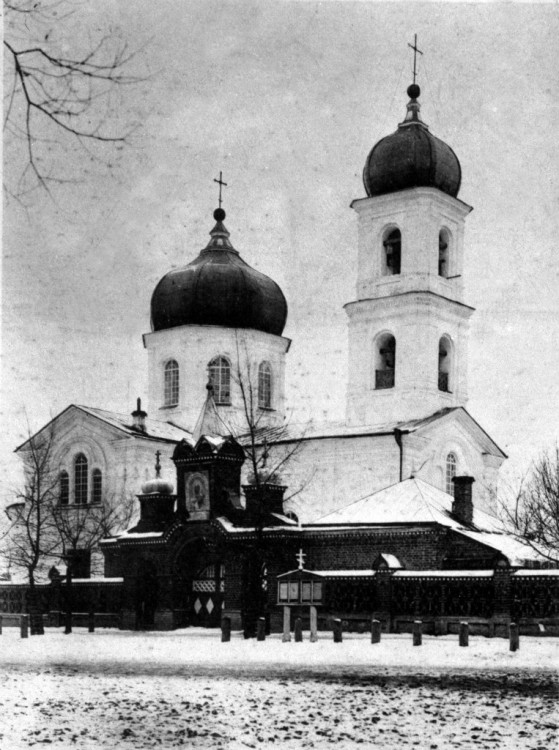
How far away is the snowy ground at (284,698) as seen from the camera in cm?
1180

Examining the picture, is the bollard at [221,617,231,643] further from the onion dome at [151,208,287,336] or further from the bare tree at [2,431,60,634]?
the onion dome at [151,208,287,336]

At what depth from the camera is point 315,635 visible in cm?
2500

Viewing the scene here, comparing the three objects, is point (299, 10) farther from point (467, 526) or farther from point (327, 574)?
point (467, 526)

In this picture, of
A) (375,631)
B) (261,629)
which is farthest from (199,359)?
(375,631)

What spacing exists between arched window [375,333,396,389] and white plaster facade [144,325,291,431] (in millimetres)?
5375

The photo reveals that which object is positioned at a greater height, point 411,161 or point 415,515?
point 411,161

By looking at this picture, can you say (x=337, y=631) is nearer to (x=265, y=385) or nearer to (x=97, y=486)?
(x=97, y=486)

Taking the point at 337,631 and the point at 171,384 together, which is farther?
the point at 171,384

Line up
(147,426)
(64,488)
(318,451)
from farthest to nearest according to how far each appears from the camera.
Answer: (147,426) < (64,488) < (318,451)

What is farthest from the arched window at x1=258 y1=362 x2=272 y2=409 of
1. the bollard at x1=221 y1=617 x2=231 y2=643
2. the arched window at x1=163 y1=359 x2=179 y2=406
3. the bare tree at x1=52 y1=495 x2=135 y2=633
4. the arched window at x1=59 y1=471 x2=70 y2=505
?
the bollard at x1=221 y1=617 x2=231 y2=643

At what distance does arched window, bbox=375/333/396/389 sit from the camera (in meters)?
42.5

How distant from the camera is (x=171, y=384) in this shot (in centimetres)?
4750

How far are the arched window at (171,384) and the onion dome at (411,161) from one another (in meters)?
10.6

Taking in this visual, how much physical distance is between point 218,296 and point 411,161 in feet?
30.5
